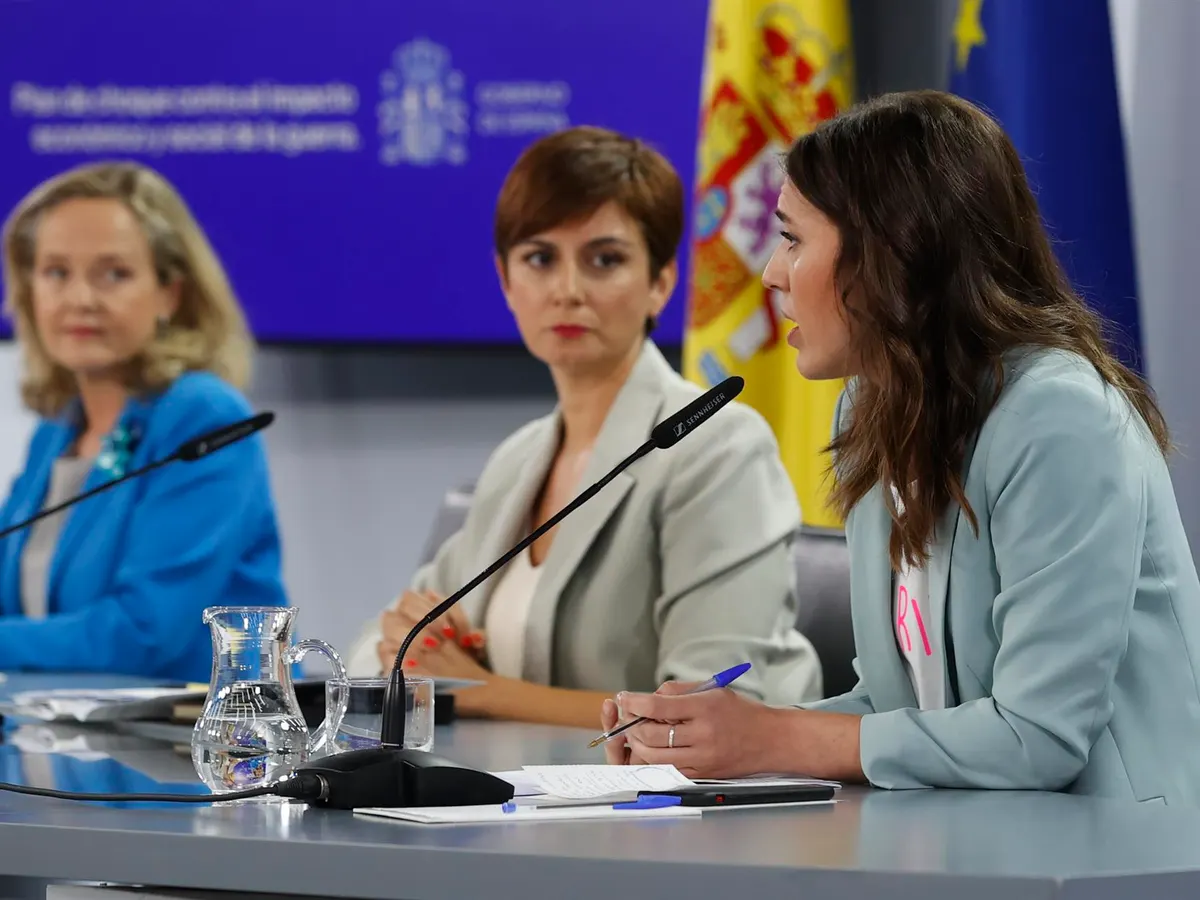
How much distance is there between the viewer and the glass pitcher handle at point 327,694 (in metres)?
1.37

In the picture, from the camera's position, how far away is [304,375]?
13.6 ft

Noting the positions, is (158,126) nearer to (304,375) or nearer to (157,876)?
(304,375)

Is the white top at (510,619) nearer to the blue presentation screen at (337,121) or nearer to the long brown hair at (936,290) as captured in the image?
the long brown hair at (936,290)

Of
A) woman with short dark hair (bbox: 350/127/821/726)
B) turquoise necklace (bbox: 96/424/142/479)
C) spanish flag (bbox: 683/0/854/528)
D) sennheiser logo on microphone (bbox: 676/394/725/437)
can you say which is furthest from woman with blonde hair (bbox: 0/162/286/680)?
sennheiser logo on microphone (bbox: 676/394/725/437)

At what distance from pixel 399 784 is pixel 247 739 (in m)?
0.19

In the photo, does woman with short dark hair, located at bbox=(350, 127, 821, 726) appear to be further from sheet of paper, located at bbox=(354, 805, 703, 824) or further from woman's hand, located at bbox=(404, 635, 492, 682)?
sheet of paper, located at bbox=(354, 805, 703, 824)

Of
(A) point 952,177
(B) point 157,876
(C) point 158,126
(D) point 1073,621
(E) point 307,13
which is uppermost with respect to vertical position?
(E) point 307,13

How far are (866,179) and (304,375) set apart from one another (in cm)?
280

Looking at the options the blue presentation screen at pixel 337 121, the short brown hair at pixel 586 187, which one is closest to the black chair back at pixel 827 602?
the short brown hair at pixel 586 187

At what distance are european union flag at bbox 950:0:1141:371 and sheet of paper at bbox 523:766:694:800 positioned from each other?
1416 mm

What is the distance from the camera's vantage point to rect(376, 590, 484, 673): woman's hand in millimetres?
2250

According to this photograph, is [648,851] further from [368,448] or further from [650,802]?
[368,448]

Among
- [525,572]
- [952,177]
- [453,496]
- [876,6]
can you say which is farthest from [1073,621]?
Answer: [876,6]

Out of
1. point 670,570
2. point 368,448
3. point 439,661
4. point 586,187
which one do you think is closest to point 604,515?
point 670,570
